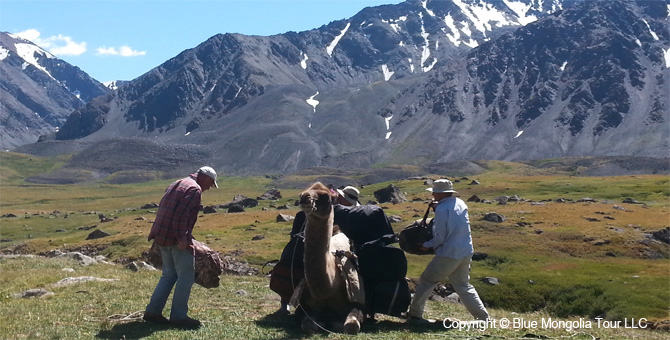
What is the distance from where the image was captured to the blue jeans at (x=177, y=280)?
1527 cm

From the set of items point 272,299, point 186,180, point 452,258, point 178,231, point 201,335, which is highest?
point 186,180

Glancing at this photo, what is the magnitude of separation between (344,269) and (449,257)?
2.79 m

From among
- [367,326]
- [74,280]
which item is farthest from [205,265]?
[74,280]

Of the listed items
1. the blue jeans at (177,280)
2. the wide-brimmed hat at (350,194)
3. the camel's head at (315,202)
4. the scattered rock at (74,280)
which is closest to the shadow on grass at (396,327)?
the wide-brimmed hat at (350,194)

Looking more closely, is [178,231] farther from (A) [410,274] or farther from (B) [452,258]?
(A) [410,274]

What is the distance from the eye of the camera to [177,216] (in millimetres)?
14969

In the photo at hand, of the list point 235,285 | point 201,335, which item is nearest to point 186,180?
point 201,335

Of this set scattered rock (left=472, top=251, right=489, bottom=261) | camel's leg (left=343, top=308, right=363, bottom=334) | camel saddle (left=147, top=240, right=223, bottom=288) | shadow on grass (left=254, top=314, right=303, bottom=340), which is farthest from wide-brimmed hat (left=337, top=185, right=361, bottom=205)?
scattered rock (left=472, top=251, right=489, bottom=261)

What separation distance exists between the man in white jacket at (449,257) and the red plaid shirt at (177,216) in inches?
234

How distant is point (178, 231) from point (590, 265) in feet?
128

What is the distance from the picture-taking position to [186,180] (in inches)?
607

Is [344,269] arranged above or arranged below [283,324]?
above

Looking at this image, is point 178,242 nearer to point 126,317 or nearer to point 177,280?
point 177,280

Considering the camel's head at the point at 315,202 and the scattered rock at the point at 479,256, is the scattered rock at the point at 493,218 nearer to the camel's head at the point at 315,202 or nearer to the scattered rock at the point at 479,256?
the scattered rock at the point at 479,256
